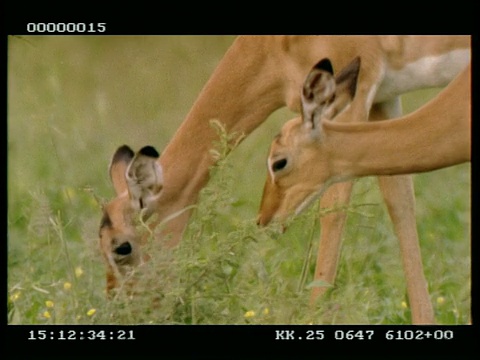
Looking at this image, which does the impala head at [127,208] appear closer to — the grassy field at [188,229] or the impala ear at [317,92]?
the grassy field at [188,229]

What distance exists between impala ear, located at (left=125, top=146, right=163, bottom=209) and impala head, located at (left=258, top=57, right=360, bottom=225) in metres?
0.39

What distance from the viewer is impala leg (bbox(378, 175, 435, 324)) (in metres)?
5.89

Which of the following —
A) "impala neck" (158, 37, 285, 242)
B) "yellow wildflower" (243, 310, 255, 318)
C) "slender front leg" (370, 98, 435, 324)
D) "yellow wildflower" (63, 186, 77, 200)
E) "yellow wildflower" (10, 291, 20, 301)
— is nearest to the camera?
"yellow wildflower" (243, 310, 255, 318)

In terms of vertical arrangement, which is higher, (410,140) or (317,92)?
(317,92)

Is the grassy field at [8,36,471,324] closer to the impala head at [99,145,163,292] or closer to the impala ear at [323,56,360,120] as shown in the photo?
the impala head at [99,145,163,292]

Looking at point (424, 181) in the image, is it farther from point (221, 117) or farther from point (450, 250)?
point (221, 117)

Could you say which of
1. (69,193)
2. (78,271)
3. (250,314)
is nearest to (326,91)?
(250,314)

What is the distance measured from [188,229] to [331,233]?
0.55 m

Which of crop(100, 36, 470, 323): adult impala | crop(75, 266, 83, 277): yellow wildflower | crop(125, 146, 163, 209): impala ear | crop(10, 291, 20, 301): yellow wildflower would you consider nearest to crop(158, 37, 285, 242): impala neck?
crop(100, 36, 470, 323): adult impala

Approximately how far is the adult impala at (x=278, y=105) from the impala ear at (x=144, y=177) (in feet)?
0.04

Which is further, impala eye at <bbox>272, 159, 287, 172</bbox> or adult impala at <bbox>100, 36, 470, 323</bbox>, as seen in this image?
adult impala at <bbox>100, 36, 470, 323</bbox>

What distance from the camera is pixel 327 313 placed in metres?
5.31

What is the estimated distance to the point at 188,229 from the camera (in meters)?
5.70

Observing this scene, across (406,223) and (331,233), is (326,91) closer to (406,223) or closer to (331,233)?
(331,233)
